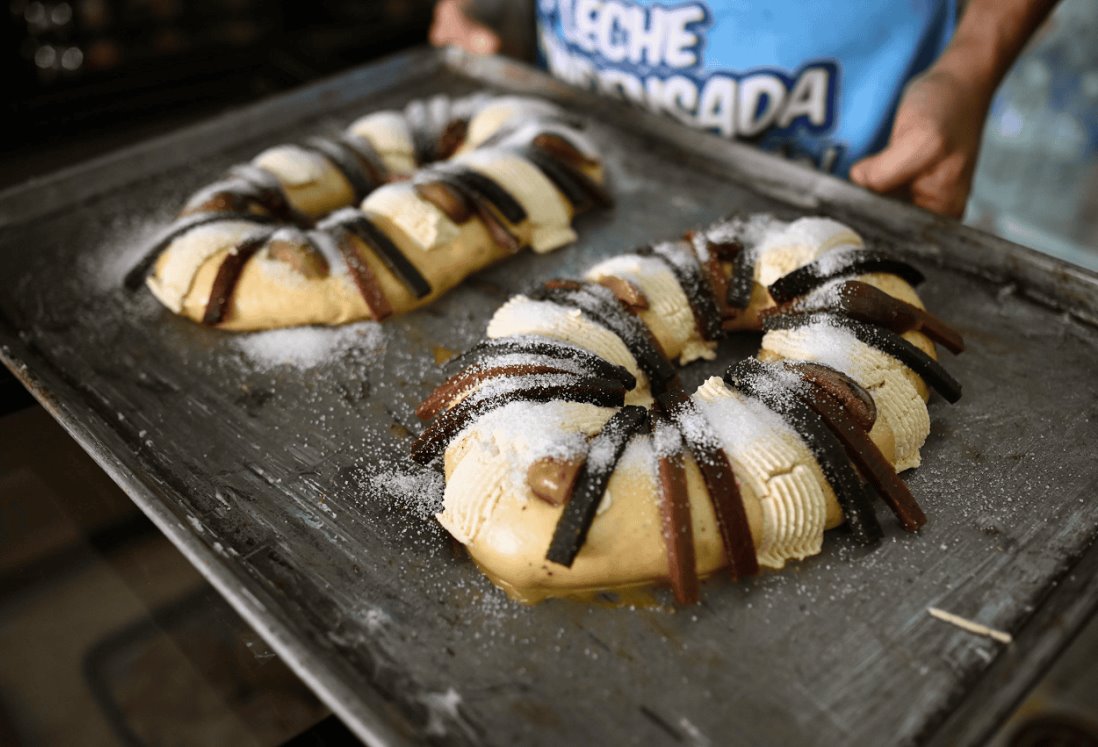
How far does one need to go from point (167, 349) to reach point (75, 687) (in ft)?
3.09

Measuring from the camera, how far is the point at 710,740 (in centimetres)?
133

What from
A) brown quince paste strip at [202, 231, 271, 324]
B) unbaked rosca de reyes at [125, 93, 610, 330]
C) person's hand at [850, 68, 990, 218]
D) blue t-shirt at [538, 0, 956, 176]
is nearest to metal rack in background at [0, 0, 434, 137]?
unbaked rosca de reyes at [125, 93, 610, 330]

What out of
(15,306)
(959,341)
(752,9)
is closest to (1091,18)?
(752,9)

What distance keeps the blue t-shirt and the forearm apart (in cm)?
13

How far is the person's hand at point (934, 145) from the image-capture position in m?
2.39

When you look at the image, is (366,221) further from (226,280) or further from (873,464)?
(873,464)

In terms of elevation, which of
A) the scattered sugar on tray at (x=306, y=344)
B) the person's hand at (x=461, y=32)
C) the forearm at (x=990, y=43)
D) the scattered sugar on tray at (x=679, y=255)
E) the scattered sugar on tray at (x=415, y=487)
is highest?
the forearm at (x=990, y=43)

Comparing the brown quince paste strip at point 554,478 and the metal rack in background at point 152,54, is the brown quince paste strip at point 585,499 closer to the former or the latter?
the brown quince paste strip at point 554,478

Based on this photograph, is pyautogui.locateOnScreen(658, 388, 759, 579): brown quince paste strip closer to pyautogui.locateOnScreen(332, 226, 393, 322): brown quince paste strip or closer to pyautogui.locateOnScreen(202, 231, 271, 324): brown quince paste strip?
pyautogui.locateOnScreen(332, 226, 393, 322): brown quince paste strip

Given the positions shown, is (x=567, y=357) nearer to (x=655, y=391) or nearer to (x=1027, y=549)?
(x=655, y=391)

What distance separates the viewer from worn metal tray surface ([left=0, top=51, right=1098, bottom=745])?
1382 millimetres

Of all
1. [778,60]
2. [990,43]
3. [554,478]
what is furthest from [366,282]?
[990,43]

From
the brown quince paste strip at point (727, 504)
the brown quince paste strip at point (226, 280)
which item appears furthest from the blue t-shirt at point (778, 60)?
the brown quince paste strip at point (727, 504)

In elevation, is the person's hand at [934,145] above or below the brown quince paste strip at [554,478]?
above
